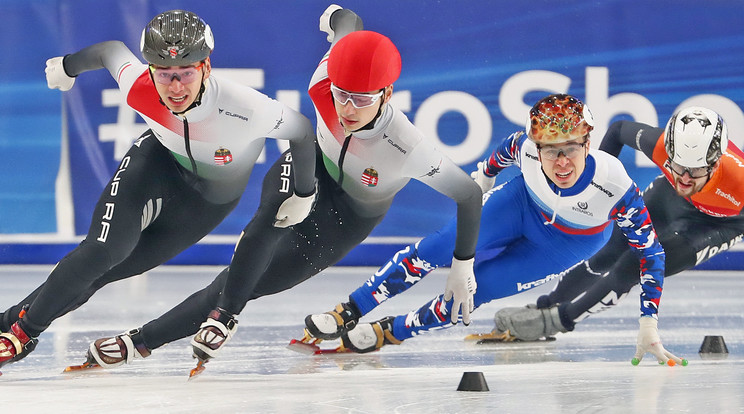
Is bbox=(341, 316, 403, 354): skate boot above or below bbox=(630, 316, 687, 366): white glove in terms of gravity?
below

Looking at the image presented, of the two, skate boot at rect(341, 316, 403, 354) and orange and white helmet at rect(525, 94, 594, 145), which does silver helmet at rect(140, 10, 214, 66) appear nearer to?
orange and white helmet at rect(525, 94, 594, 145)

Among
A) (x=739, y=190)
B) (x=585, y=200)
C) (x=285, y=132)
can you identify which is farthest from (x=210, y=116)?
(x=739, y=190)

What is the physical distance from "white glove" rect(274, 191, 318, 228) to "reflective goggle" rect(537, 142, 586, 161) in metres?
1.06

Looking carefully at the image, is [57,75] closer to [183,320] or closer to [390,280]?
[183,320]

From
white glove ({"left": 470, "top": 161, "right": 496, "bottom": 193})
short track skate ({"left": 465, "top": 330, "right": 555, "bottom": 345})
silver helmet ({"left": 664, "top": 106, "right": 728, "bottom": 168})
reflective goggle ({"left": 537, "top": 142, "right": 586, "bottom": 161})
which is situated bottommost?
short track skate ({"left": 465, "top": 330, "right": 555, "bottom": 345})

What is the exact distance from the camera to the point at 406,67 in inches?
326

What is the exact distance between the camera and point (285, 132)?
4203mm

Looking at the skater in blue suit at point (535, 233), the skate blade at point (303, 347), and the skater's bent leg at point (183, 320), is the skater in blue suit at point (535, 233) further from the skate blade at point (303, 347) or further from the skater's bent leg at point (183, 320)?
the skater's bent leg at point (183, 320)

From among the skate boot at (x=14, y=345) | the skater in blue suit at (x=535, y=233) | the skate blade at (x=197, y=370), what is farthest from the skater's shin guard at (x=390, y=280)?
the skate boot at (x=14, y=345)

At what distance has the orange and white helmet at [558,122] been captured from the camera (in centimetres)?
450

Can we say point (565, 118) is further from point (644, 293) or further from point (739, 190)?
point (739, 190)

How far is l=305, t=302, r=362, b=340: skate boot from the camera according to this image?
463 centimetres


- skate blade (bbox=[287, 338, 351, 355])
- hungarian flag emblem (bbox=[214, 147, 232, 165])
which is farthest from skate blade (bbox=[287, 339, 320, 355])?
hungarian flag emblem (bbox=[214, 147, 232, 165])

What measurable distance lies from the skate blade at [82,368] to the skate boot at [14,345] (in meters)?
0.22
